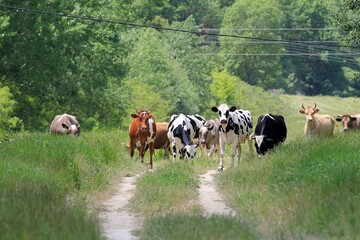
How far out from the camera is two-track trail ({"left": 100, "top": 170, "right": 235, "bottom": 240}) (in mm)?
15195

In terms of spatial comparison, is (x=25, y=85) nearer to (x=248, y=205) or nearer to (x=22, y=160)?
(x=22, y=160)

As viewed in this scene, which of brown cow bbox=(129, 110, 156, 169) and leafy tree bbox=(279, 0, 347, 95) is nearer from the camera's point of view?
brown cow bbox=(129, 110, 156, 169)

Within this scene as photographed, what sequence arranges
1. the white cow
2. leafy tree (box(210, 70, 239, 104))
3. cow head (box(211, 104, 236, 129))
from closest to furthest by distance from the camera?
1. cow head (box(211, 104, 236, 129))
2. the white cow
3. leafy tree (box(210, 70, 239, 104))

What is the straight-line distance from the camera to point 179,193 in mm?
19562

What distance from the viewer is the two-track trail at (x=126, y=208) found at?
49.9ft

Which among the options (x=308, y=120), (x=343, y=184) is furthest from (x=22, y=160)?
(x=308, y=120)

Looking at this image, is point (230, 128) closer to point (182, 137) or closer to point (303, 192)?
point (182, 137)

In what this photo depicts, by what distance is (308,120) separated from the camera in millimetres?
35031

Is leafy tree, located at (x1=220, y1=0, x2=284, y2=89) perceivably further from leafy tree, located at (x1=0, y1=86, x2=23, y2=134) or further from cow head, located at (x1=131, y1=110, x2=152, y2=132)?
cow head, located at (x1=131, y1=110, x2=152, y2=132)

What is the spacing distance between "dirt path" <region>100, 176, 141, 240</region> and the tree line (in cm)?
1590

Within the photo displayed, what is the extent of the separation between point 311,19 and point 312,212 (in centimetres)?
13810

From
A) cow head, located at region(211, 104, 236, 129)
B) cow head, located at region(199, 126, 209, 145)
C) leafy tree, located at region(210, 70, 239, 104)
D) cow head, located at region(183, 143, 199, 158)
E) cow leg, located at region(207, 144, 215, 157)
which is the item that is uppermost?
cow head, located at region(211, 104, 236, 129)

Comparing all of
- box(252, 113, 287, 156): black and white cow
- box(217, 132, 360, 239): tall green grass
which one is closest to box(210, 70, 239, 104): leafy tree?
box(252, 113, 287, 156): black and white cow

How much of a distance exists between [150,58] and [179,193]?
56.5m
